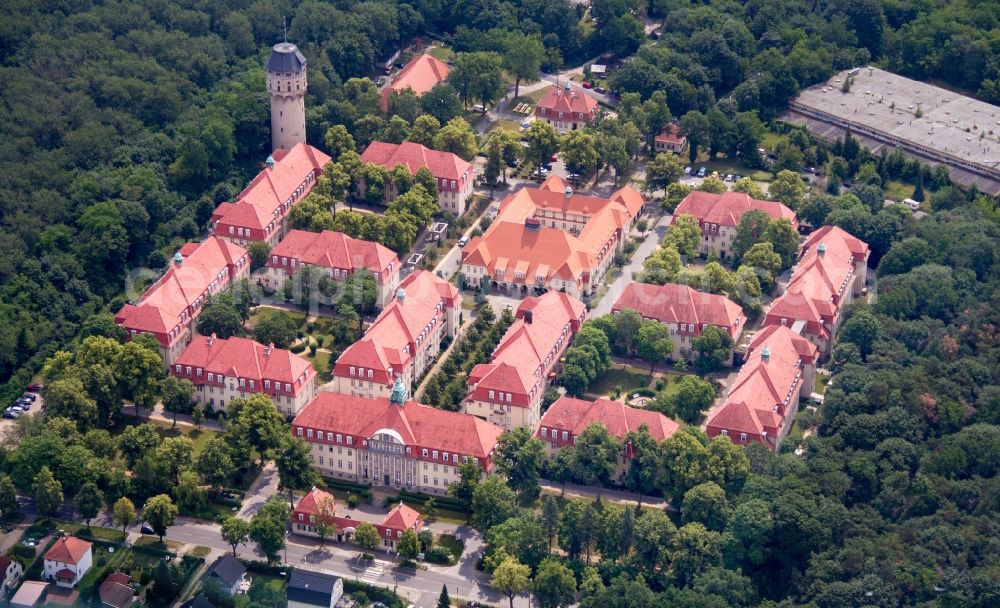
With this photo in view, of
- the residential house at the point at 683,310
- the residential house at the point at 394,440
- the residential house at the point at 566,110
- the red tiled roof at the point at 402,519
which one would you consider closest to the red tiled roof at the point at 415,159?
the residential house at the point at 566,110

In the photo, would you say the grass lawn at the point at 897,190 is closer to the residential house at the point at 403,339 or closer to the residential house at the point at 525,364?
the residential house at the point at 525,364

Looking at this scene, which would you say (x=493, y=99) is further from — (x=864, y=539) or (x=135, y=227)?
(x=864, y=539)

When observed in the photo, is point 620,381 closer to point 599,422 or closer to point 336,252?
point 599,422

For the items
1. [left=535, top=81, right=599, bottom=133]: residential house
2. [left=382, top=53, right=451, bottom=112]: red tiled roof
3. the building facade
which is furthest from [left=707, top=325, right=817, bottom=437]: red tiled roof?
[left=382, top=53, right=451, bottom=112]: red tiled roof

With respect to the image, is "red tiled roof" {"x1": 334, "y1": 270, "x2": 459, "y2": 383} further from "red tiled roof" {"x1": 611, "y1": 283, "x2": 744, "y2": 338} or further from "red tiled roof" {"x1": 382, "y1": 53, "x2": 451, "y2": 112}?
"red tiled roof" {"x1": 382, "y1": 53, "x2": 451, "y2": 112}

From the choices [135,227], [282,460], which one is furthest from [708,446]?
[135,227]

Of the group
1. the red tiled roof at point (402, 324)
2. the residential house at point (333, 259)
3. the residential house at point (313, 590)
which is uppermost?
the red tiled roof at point (402, 324)
